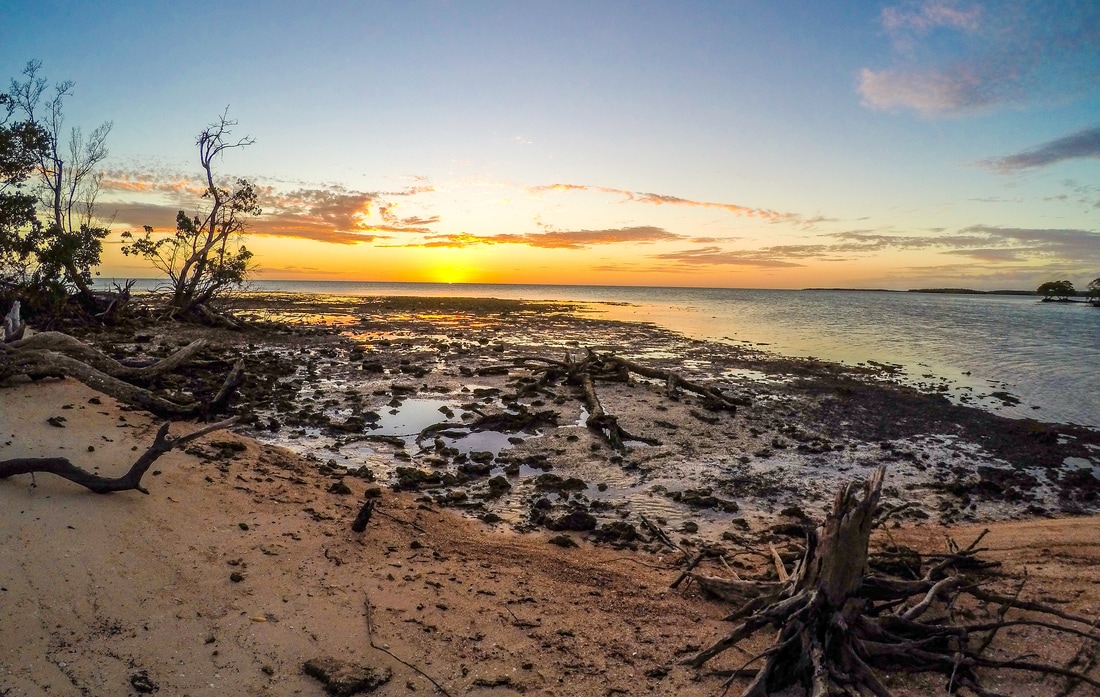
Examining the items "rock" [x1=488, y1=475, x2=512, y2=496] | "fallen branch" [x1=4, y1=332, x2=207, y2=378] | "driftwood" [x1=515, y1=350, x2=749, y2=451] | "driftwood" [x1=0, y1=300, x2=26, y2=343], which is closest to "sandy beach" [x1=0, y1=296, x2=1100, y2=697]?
Result: "rock" [x1=488, y1=475, x2=512, y2=496]

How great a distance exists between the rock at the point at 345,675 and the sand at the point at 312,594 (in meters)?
0.08

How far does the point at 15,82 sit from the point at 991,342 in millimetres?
54258

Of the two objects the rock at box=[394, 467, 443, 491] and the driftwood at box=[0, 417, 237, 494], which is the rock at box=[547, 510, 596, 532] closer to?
the rock at box=[394, 467, 443, 491]

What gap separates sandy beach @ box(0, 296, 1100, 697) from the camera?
168 inches

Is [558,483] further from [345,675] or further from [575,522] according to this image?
[345,675]

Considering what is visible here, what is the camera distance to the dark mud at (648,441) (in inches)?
350

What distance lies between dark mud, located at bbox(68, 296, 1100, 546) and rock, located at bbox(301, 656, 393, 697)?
3.63 meters

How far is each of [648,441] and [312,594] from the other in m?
8.43

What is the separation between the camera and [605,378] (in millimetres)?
18953

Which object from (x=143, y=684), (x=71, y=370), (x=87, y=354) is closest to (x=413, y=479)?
(x=143, y=684)

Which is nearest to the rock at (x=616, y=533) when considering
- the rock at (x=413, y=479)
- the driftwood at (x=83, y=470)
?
the rock at (x=413, y=479)

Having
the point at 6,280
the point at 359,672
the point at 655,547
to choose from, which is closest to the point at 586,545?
the point at 655,547

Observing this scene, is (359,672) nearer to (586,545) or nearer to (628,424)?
(586,545)

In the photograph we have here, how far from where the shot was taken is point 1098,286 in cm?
8856
